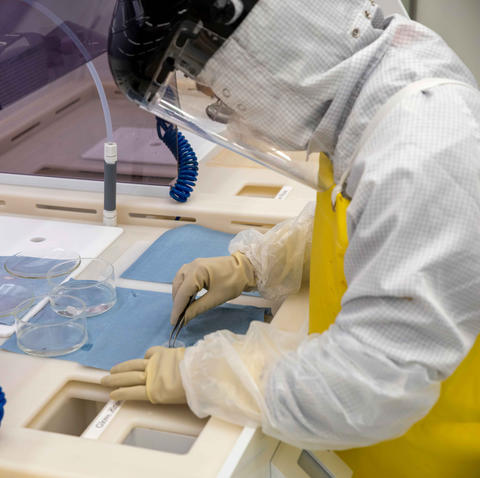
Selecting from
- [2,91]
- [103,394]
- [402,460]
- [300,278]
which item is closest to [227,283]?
[300,278]

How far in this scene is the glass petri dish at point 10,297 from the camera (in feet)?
4.34

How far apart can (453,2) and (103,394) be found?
73.8 inches

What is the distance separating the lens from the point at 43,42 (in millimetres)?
1591

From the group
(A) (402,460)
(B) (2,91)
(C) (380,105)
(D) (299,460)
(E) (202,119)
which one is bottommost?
(D) (299,460)

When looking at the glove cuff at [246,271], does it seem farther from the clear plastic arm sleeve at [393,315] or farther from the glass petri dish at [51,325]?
the clear plastic arm sleeve at [393,315]

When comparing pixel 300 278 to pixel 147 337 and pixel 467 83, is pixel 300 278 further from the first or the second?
pixel 467 83

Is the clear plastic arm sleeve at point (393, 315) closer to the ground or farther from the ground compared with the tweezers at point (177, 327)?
farther from the ground

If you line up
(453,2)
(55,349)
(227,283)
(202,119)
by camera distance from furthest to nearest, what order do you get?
(453,2) → (227,283) → (55,349) → (202,119)

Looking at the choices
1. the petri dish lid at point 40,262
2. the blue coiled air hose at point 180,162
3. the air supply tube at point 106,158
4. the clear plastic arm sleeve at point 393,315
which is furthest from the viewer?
the blue coiled air hose at point 180,162

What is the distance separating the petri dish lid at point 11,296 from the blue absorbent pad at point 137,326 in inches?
3.9

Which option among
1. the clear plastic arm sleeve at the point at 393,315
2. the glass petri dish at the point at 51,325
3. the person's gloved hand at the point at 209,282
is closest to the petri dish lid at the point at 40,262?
the glass petri dish at the point at 51,325

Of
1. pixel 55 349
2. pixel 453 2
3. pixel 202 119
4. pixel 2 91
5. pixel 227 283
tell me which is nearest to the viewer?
pixel 202 119

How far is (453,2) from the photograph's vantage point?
93.0 inches

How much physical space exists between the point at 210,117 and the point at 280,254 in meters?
0.42
